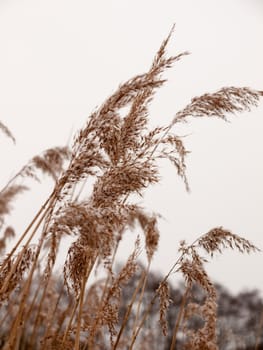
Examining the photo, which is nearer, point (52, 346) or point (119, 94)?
point (119, 94)

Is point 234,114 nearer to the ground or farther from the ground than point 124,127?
farther from the ground

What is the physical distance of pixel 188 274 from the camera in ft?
7.73

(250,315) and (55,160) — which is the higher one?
(250,315)

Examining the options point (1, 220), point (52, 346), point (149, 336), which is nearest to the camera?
point (52, 346)

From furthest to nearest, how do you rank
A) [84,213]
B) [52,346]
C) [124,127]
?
[52,346] → [124,127] → [84,213]

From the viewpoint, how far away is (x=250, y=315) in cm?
3008

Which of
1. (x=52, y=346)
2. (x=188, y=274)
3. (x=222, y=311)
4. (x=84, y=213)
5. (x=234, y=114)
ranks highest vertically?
(x=222, y=311)

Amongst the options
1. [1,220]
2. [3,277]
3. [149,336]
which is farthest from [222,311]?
[3,277]

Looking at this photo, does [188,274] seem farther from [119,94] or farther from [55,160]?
[55,160]

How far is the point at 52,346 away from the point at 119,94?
1854 millimetres

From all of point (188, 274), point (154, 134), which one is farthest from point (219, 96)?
point (188, 274)

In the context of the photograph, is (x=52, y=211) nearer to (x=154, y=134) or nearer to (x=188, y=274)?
(x=154, y=134)

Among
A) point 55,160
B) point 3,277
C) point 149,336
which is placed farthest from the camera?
point 149,336

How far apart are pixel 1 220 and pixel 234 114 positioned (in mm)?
2964
